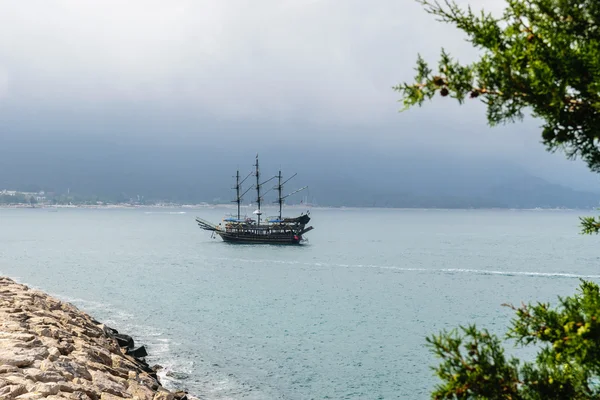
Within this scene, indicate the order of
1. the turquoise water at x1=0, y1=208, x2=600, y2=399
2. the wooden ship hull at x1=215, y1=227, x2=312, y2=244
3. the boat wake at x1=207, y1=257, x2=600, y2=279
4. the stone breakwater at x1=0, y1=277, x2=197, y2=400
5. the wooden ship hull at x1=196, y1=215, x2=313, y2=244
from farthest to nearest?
the wooden ship hull at x1=196, y1=215, x2=313, y2=244, the wooden ship hull at x1=215, y1=227, x2=312, y2=244, the boat wake at x1=207, y1=257, x2=600, y2=279, the turquoise water at x1=0, y1=208, x2=600, y2=399, the stone breakwater at x1=0, y1=277, x2=197, y2=400

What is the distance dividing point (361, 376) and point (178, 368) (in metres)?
8.55

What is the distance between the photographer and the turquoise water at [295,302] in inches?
966

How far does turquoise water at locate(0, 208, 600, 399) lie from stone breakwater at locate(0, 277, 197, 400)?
207 inches

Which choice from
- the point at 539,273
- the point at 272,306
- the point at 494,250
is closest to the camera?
the point at 272,306

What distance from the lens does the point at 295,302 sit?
150ft

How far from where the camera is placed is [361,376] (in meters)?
24.6

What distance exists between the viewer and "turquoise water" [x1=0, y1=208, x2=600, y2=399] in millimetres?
24547

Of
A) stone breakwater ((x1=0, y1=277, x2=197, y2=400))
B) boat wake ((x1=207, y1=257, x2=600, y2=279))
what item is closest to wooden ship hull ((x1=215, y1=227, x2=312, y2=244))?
boat wake ((x1=207, y1=257, x2=600, y2=279))

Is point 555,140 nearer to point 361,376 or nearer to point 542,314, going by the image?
point 542,314

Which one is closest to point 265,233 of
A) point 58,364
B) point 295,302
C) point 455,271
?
point 455,271

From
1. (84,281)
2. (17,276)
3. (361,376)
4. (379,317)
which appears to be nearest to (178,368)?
(361,376)

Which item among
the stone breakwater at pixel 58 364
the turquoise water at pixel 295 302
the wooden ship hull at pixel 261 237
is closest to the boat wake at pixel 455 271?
the turquoise water at pixel 295 302

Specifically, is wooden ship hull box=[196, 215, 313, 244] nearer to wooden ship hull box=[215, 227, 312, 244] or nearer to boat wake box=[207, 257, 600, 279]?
wooden ship hull box=[215, 227, 312, 244]

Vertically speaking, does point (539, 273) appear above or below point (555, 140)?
below
